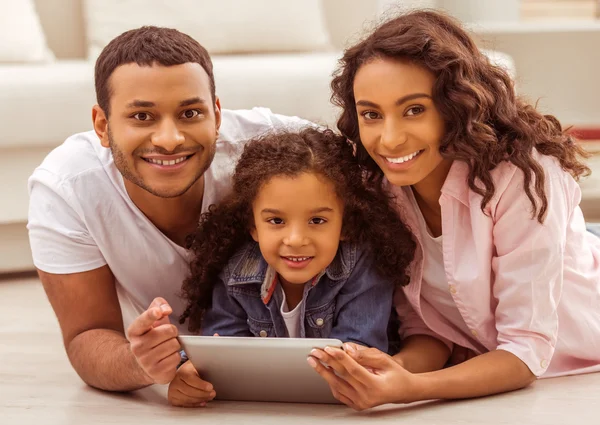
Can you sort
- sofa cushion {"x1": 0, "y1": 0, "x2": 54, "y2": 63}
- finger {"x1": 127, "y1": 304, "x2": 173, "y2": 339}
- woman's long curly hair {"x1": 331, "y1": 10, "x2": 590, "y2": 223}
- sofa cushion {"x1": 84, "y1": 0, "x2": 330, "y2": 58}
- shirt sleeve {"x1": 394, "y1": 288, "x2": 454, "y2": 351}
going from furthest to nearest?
sofa cushion {"x1": 84, "y1": 0, "x2": 330, "y2": 58}
sofa cushion {"x1": 0, "y1": 0, "x2": 54, "y2": 63}
shirt sleeve {"x1": 394, "y1": 288, "x2": 454, "y2": 351}
woman's long curly hair {"x1": 331, "y1": 10, "x2": 590, "y2": 223}
finger {"x1": 127, "y1": 304, "x2": 173, "y2": 339}

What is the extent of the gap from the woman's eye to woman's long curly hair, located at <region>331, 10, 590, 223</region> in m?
0.03

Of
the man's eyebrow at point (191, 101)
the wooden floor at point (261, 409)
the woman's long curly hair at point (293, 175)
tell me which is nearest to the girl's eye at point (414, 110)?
the woman's long curly hair at point (293, 175)

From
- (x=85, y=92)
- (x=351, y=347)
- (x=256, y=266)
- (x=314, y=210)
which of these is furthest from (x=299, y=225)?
(x=85, y=92)

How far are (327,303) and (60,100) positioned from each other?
1262 millimetres

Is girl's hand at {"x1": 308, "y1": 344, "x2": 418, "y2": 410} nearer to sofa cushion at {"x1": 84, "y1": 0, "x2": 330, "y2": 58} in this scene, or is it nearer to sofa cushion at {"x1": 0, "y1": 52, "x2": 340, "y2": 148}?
sofa cushion at {"x1": 0, "y1": 52, "x2": 340, "y2": 148}

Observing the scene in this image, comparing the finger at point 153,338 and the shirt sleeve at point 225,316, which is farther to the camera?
the shirt sleeve at point 225,316

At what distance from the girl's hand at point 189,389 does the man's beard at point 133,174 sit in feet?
1.02

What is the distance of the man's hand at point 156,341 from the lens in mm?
1513

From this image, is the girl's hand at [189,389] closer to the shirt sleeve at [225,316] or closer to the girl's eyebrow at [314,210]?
the shirt sleeve at [225,316]

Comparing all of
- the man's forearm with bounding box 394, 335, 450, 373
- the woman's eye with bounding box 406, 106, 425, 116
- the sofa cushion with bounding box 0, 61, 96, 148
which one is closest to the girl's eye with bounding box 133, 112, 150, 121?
the woman's eye with bounding box 406, 106, 425, 116

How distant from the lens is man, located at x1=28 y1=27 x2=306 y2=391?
5.67 feet

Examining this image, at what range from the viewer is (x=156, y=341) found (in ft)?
5.06

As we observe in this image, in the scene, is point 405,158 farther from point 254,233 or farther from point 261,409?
point 261,409

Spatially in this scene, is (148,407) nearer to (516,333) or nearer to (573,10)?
(516,333)
